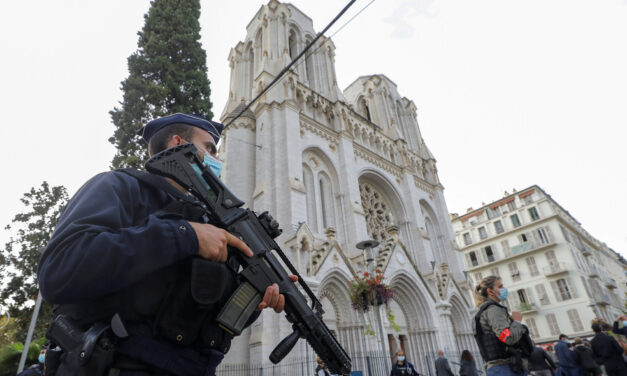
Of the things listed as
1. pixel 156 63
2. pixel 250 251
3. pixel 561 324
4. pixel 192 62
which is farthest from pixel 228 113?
pixel 561 324

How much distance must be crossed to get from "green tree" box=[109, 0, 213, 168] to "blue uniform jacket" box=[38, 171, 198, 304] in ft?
32.4

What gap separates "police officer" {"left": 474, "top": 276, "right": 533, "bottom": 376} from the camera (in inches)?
142

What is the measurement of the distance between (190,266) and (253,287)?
0.37 metres

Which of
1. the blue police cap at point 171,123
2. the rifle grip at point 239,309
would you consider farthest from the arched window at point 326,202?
the rifle grip at point 239,309

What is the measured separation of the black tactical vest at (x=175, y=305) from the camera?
1347 millimetres

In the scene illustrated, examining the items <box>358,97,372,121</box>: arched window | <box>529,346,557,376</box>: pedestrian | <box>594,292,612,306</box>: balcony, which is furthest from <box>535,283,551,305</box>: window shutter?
<box>529,346,557,376</box>: pedestrian

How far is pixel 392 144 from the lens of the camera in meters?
23.8

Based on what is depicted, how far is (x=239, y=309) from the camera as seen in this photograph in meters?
1.58

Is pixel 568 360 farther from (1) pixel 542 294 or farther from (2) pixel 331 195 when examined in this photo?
(1) pixel 542 294

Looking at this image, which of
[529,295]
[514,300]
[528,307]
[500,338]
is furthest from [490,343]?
[514,300]

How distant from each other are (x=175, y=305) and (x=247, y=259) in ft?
1.49

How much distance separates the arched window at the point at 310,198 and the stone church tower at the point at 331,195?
54 mm

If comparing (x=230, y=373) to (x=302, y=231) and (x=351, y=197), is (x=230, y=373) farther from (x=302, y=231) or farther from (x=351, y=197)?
(x=351, y=197)

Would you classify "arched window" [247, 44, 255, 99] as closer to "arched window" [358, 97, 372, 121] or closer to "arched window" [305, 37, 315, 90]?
"arched window" [305, 37, 315, 90]
